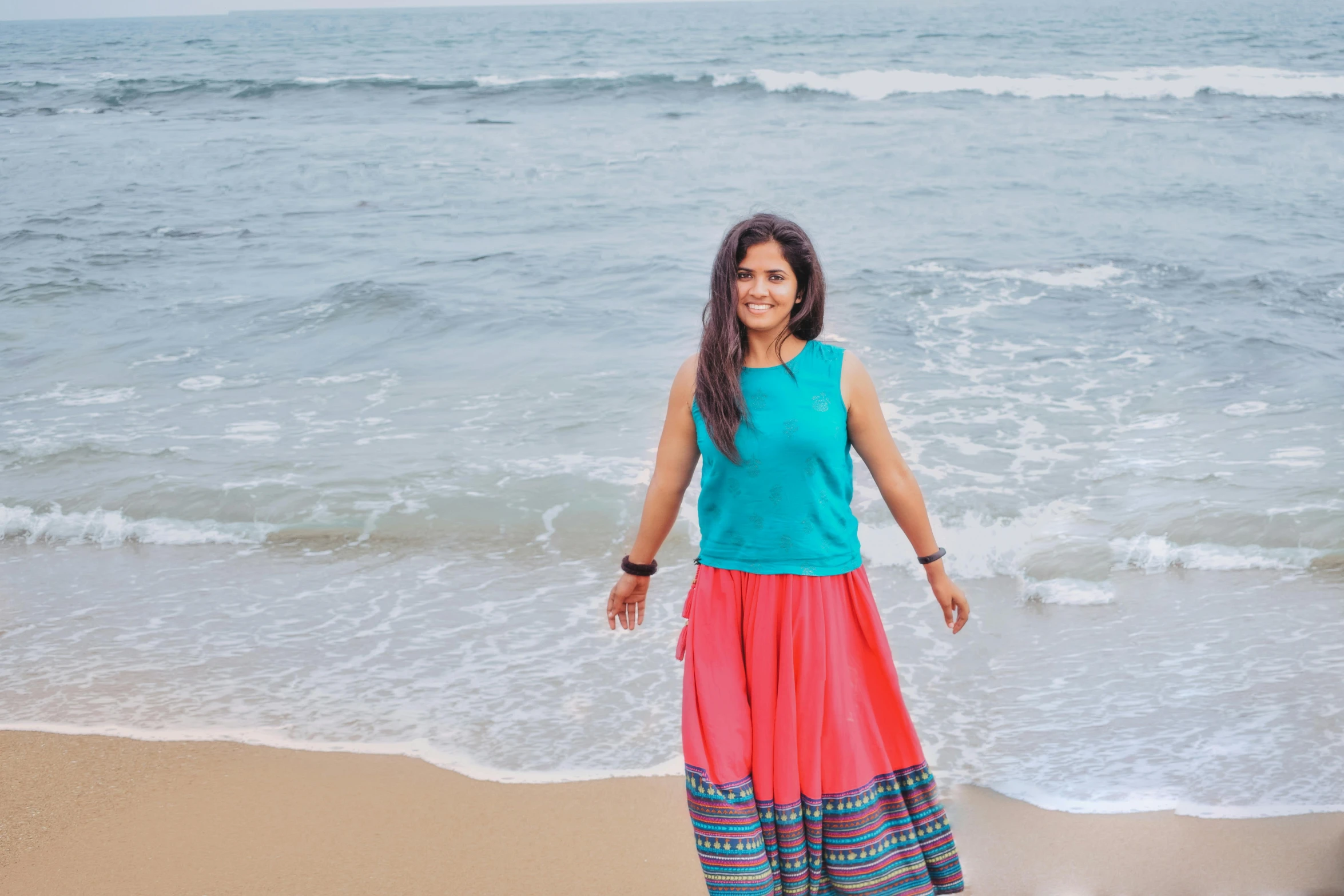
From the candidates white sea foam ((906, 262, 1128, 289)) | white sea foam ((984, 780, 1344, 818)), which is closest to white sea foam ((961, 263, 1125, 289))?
white sea foam ((906, 262, 1128, 289))

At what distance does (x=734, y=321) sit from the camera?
2330 millimetres

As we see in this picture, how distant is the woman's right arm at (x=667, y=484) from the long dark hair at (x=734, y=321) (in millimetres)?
49

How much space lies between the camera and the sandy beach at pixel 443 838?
124 inches

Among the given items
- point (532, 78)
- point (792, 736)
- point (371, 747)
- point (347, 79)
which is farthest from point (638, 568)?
point (347, 79)

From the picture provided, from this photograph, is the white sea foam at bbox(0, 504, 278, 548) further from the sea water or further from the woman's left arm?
the woman's left arm

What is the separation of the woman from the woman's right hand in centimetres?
19

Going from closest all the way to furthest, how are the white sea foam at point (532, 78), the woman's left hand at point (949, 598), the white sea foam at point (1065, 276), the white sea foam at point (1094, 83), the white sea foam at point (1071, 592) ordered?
1. the woman's left hand at point (949, 598)
2. the white sea foam at point (1071, 592)
3. the white sea foam at point (1065, 276)
4. the white sea foam at point (1094, 83)
5. the white sea foam at point (532, 78)

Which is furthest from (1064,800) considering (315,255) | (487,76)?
(487,76)

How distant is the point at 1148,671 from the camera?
4332 mm

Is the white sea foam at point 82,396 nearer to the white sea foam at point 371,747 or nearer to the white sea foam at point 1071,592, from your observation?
the white sea foam at point 371,747

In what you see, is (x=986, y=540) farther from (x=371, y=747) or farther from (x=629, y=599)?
(x=629, y=599)

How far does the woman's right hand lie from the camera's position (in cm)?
262

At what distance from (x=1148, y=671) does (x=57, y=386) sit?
8065 millimetres

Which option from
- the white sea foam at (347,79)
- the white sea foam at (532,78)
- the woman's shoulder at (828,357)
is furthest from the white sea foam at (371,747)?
the white sea foam at (347,79)
